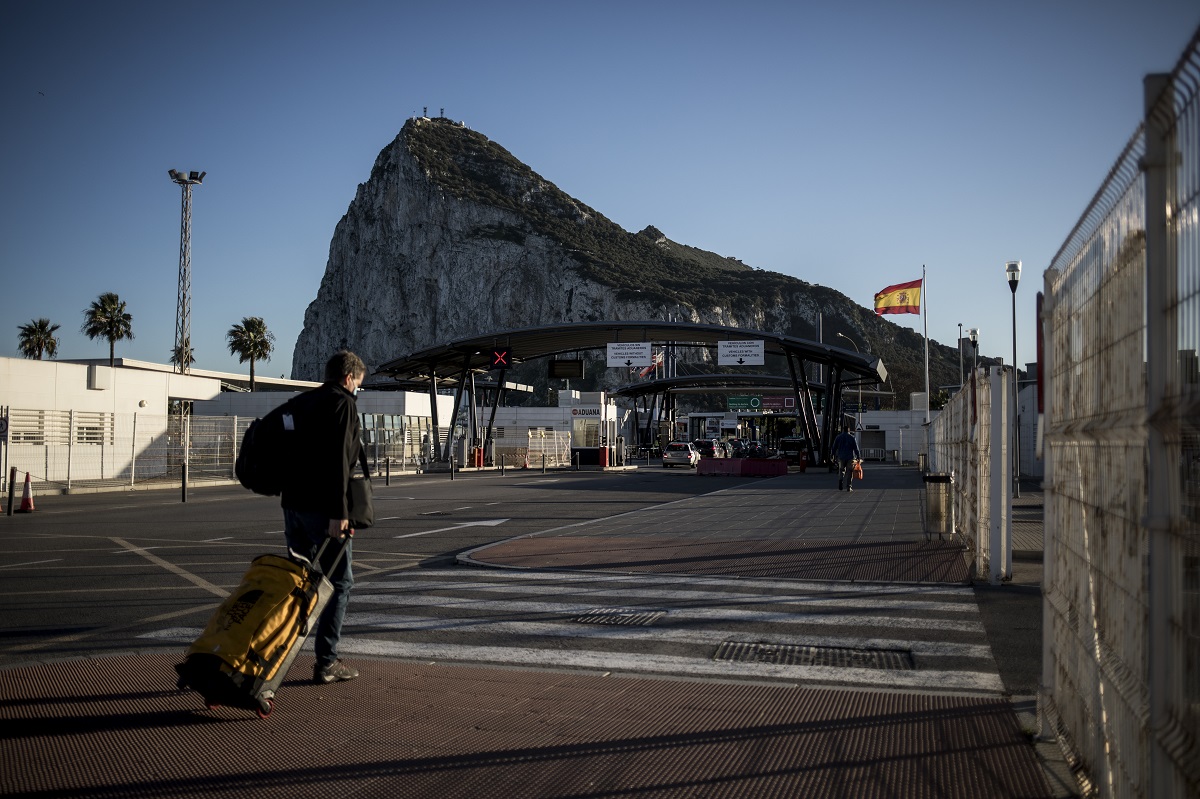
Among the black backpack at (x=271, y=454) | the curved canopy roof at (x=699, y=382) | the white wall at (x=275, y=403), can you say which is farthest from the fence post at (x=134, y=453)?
the curved canopy roof at (x=699, y=382)

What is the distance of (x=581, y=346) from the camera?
183 ft

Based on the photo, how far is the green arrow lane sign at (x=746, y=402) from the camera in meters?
84.9

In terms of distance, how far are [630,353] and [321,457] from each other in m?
A: 47.6

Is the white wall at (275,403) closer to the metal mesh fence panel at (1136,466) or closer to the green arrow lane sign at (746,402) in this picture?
the green arrow lane sign at (746,402)

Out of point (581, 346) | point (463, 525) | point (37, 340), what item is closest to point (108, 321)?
point (37, 340)

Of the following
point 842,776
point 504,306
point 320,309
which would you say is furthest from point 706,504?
point 320,309

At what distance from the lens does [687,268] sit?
191m

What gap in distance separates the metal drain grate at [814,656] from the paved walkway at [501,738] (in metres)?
0.72

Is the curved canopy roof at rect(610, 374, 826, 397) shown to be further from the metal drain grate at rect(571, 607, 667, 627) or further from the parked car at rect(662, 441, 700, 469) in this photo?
the metal drain grate at rect(571, 607, 667, 627)

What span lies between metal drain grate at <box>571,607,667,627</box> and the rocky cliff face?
14091cm

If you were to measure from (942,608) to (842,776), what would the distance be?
4.72m

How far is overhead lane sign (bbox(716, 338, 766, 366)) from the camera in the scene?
51.0 metres

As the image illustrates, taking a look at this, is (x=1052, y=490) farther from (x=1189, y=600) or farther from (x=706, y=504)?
(x=706, y=504)

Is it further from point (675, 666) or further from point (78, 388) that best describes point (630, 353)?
point (675, 666)
